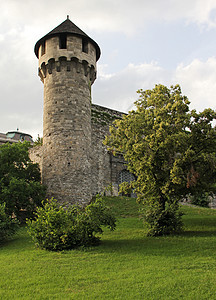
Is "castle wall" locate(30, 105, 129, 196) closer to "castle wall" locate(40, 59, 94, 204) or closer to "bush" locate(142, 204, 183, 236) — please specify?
"castle wall" locate(40, 59, 94, 204)

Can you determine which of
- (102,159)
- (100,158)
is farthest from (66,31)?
(102,159)

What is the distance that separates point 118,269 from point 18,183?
1105cm

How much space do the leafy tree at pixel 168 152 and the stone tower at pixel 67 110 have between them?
22.6 feet

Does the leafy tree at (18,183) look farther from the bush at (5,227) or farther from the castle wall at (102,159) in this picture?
the castle wall at (102,159)

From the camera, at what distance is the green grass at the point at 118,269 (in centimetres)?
831

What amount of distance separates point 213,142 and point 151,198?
380cm

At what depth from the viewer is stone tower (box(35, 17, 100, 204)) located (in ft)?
72.0

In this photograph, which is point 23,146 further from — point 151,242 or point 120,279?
point 120,279

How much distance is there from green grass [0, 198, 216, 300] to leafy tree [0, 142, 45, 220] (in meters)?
4.41

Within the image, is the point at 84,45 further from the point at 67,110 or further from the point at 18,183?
the point at 18,183

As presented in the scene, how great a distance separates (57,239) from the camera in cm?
1296

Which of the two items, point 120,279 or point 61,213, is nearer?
point 120,279

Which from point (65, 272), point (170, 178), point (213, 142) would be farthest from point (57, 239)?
point (213, 142)

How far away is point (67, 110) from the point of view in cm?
2295
